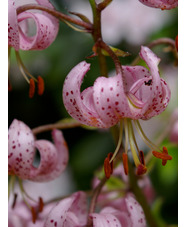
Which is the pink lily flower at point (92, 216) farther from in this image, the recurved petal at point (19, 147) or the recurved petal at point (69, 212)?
the recurved petal at point (19, 147)

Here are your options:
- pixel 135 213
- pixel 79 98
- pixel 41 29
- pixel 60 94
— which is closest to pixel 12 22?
pixel 41 29

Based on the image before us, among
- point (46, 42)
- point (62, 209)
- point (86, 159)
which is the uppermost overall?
point (46, 42)

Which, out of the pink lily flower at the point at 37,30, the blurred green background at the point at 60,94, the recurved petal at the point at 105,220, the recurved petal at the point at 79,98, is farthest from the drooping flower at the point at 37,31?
Result: the blurred green background at the point at 60,94

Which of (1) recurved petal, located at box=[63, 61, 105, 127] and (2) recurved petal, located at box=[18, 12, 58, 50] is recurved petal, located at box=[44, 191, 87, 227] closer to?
(1) recurved petal, located at box=[63, 61, 105, 127]

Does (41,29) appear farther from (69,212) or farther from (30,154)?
(69,212)

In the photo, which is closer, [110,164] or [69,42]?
[110,164]
